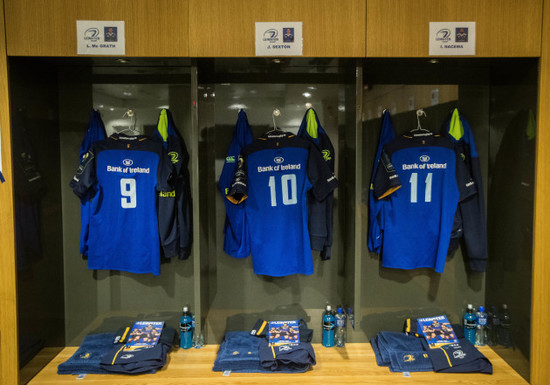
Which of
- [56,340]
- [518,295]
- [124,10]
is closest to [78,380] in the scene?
[56,340]

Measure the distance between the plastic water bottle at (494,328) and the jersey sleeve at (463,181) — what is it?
2.22ft

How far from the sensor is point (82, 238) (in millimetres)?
2373

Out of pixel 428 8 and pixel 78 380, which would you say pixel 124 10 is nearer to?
pixel 428 8

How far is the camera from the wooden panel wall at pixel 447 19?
6.52 ft

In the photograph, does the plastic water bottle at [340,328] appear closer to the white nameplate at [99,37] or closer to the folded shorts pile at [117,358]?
the folded shorts pile at [117,358]

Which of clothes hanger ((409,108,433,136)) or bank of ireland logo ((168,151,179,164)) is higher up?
clothes hanger ((409,108,433,136))

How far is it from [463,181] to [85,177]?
2093 mm

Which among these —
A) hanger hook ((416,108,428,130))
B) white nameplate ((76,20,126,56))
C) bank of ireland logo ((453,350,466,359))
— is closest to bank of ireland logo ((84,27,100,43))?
white nameplate ((76,20,126,56))

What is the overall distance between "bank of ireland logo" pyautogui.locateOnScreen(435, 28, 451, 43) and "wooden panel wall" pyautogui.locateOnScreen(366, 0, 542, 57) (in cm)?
5

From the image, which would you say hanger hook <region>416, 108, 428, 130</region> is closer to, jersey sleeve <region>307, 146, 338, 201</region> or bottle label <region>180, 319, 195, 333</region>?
jersey sleeve <region>307, 146, 338, 201</region>

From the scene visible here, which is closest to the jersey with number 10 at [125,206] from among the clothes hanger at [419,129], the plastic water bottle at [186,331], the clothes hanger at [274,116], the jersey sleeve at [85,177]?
the jersey sleeve at [85,177]

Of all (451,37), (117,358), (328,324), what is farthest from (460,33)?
(117,358)

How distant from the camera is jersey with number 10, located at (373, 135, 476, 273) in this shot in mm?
2377

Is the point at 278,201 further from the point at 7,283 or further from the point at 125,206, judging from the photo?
the point at 7,283
